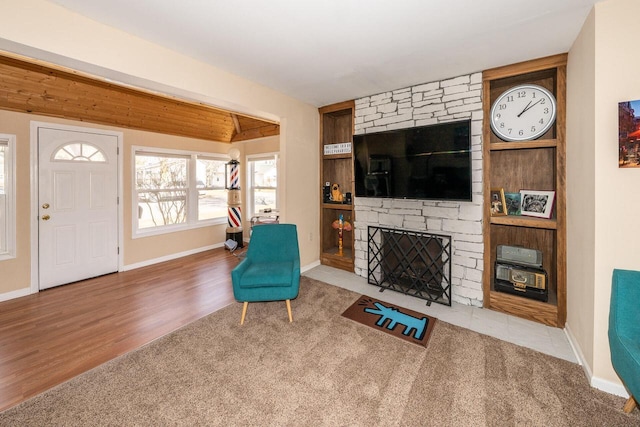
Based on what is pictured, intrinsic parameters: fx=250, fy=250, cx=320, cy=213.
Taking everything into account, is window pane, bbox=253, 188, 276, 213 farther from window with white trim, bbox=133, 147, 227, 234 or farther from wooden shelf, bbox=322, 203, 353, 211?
wooden shelf, bbox=322, 203, 353, 211

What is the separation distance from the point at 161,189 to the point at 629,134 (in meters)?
5.79

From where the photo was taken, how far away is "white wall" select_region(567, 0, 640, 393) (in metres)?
1.58

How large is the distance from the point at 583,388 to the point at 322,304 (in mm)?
2116

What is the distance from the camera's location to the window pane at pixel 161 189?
443 centimetres

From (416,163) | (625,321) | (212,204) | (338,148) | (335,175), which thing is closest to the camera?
(625,321)

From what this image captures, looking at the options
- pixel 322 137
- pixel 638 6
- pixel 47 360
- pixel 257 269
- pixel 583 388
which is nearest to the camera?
pixel 638 6

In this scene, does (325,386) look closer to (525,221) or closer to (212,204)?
(525,221)

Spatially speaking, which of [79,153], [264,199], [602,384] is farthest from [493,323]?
[79,153]

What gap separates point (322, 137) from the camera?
4.11 meters

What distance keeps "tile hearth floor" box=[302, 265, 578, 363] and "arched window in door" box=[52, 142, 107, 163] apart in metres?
4.11

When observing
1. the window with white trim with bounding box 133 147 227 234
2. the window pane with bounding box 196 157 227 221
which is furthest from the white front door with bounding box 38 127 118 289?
the window pane with bounding box 196 157 227 221

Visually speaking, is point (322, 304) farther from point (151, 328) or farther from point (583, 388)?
point (583, 388)

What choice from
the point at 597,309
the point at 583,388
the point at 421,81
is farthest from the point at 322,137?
the point at 583,388

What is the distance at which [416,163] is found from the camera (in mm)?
2936
